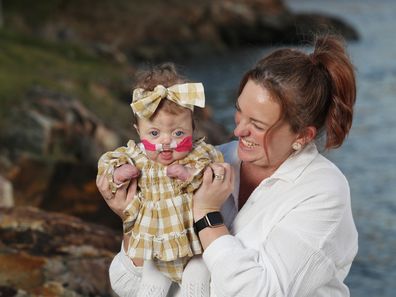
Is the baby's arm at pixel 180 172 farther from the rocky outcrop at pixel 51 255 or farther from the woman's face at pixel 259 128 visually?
the rocky outcrop at pixel 51 255

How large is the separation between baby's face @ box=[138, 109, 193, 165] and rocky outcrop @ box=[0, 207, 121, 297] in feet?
4.88

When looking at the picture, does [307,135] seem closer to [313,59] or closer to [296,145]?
[296,145]

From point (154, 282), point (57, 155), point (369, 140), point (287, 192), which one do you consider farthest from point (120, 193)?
point (369, 140)

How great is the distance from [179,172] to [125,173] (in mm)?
188

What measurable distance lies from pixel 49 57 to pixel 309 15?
2031 centimetres

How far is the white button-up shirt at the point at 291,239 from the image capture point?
Result: 9.24 feet

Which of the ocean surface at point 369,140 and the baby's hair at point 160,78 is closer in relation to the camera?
the baby's hair at point 160,78

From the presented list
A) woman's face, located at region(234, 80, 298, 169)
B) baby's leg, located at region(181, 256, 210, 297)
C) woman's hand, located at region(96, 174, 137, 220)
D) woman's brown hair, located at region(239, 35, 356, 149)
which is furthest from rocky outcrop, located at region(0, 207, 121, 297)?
woman's brown hair, located at region(239, 35, 356, 149)

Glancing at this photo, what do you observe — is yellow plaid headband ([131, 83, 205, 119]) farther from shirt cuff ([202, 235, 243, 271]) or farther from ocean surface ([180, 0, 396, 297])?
shirt cuff ([202, 235, 243, 271])

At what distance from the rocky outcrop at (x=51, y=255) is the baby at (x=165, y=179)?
132 cm

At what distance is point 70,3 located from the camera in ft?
98.4

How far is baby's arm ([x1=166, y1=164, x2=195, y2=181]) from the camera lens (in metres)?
3.02

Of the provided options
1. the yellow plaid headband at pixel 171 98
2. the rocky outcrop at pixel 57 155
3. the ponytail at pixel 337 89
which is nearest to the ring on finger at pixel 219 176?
the yellow plaid headband at pixel 171 98

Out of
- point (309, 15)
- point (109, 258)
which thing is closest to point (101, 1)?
point (309, 15)
